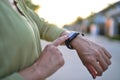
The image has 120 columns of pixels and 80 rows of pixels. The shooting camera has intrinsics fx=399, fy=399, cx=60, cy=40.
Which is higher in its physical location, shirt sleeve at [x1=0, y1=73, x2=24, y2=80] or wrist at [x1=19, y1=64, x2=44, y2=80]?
shirt sleeve at [x1=0, y1=73, x2=24, y2=80]

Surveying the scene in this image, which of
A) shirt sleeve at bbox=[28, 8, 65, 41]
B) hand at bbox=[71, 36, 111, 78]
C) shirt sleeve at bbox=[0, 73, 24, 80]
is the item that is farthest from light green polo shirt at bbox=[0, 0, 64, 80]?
shirt sleeve at bbox=[28, 8, 65, 41]

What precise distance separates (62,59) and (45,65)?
81 mm

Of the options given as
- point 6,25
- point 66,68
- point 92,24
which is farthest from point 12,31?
point 92,24

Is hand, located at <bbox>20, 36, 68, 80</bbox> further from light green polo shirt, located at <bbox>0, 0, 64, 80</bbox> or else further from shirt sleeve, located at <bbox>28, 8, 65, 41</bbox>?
shirt sleeve, located at <bbox>28, 8, 65, 41</bbox>

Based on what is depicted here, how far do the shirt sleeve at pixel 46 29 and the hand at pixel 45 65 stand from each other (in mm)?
393

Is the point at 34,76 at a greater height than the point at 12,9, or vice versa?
the point at 12,9

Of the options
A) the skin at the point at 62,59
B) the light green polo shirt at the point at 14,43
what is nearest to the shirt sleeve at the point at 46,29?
the skin at the point at 62,59

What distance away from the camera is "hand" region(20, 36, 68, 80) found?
4.86 feet

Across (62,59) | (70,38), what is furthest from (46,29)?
(62,59)

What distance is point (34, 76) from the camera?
1.48 m

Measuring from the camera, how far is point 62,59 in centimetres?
157

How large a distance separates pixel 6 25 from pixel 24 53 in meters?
0.13

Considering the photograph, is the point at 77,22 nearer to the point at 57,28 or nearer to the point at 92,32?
the point at 92,32

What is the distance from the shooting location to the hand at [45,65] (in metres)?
1.48
